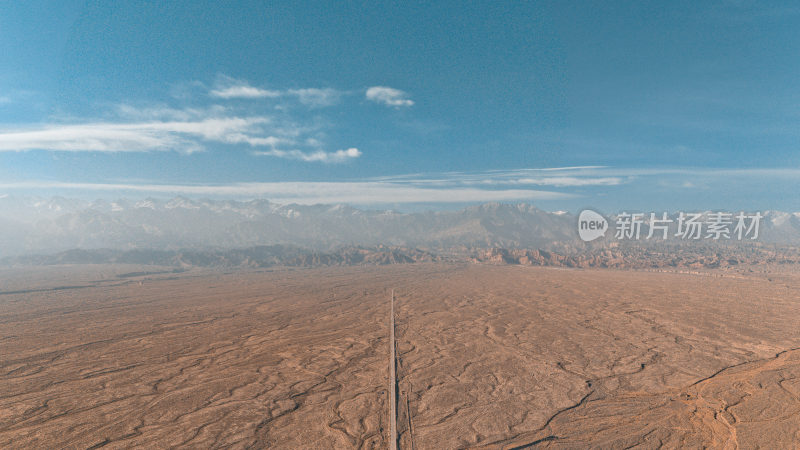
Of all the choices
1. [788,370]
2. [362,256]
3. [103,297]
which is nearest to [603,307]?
[788,370]

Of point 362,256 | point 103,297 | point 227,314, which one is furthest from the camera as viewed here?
point 362,256

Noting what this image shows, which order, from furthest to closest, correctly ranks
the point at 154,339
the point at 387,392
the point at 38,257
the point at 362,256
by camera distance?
1. the point at 38,257
2. the point at 362,256
3. the point at 154,339
4. the point at 387,392

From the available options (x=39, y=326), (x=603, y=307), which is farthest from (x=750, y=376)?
(x=39, y=326)

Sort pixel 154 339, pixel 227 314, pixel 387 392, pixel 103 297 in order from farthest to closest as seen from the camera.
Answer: pixel 103 297 → pixel 227 314 → pixel 154 339 → pixel 387 392

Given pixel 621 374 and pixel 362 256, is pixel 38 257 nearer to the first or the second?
pixel 362 256

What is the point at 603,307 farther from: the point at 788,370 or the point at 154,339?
the point at 154,339

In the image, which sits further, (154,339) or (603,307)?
(603,307)
